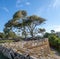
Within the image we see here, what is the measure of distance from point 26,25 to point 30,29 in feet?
6.67

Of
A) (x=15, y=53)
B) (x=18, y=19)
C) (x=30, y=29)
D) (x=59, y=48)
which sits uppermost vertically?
(x=18, y=19)

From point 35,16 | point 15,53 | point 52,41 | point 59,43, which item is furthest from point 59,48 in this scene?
point 15,53

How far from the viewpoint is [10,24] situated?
28.5 meters

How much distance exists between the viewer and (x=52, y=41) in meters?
21.5

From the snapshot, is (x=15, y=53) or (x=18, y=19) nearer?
(x=15, y=53)

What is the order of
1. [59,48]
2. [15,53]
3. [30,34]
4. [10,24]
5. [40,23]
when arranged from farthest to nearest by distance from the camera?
[30,34]
[40,23]
[10,24]
[59,48]
[15,53]

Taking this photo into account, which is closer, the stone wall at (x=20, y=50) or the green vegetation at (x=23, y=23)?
the stone wall at (x=20, y=50)

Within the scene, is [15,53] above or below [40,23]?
below

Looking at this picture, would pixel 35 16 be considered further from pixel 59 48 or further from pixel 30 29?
pixel 59 48

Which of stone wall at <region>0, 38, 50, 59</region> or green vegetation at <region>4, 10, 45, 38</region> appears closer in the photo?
stone wall at <region>0, 38, 50, 59</region>

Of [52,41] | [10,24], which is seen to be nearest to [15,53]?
[52,41]

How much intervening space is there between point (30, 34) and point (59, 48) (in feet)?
49.2

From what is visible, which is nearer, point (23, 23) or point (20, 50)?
point (20, 50)

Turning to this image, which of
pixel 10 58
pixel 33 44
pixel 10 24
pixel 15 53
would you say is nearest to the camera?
pixel 15 53
